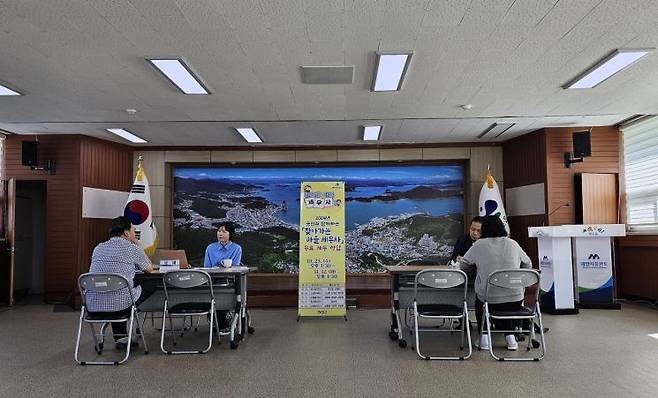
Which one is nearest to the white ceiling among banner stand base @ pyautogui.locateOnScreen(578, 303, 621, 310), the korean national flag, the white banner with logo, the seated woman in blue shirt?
the korean national flag

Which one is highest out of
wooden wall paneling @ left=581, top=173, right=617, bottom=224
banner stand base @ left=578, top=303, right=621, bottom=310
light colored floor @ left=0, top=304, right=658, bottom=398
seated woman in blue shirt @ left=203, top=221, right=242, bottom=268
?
wooden wall paneling @ left=581, top=173, right=617, bottom=224

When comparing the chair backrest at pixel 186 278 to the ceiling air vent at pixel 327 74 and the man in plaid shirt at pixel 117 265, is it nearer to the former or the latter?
the man in plaid shirt at pixel 117 265

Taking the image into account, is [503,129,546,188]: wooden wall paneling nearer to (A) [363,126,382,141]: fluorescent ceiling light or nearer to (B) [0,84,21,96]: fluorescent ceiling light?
(A) [363,126,382,141]: fluorescent ceiling light

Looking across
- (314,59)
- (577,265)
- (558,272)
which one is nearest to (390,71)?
(314,59)

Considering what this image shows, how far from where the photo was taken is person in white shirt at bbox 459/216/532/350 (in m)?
4.87

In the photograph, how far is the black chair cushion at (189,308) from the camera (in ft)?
16.5

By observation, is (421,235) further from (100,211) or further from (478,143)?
(100,211)

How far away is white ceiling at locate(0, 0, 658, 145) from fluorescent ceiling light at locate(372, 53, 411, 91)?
0.37 feet

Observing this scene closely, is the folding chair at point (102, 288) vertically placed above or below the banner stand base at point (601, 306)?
above

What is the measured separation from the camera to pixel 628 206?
845 centimetres

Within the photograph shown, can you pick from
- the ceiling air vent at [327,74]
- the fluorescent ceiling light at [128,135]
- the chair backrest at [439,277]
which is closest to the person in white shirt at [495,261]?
the chair backrest at [439,277]

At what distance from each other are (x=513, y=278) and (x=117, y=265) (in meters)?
3.70

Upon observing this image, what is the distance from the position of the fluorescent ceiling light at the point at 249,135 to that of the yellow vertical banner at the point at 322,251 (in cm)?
156

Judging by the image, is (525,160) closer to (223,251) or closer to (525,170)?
(525,170)
